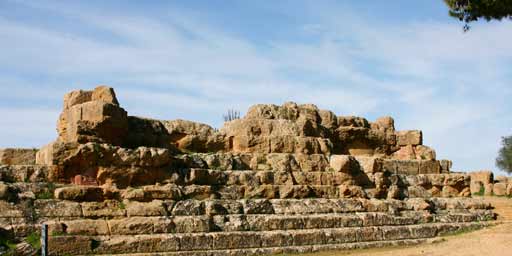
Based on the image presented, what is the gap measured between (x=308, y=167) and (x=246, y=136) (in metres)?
1.71

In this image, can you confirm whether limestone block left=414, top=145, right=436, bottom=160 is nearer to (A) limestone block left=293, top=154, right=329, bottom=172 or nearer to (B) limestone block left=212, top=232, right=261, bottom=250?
(A) limestone block left=293, top=154, right=329, bottom=172

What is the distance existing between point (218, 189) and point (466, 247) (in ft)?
18.0

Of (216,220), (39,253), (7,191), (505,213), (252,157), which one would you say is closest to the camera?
(39,253)

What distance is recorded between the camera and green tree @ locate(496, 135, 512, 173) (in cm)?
5594

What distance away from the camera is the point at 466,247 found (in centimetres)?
1416

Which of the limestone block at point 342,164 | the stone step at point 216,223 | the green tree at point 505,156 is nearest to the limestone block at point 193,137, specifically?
the limestone block at point 342,164

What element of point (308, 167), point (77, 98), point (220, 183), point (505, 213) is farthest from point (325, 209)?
point (505, 213)

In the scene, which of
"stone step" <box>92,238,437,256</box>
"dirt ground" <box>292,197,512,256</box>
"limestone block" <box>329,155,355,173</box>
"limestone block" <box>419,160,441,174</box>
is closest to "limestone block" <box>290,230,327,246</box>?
"stone step" <box>92,238,437,256</box>

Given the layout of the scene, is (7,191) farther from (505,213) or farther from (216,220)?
(505,213)

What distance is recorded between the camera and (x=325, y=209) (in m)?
14.9

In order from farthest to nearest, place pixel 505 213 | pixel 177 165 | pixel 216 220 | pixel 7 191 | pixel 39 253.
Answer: pixel 505 213 → pixel 177 165 → pixel 216 220 → pixel 7 191 → pixel 39 253

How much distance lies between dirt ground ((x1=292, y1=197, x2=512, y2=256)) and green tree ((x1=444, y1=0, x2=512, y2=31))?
5006mm

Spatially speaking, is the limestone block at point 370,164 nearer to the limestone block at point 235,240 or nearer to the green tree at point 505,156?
the limestone block at point 235,240

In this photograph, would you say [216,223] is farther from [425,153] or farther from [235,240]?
[425,153]
